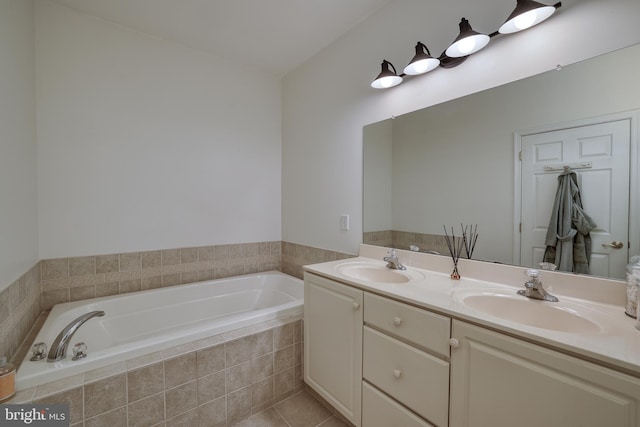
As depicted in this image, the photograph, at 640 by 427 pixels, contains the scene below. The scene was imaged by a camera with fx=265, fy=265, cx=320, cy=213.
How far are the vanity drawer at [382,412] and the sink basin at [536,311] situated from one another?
543 millimetres

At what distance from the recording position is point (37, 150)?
5.83 feet

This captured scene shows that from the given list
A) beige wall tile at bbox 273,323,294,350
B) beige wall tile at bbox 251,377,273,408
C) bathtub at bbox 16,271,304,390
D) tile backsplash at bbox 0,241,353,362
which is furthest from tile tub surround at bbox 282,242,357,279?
beige wall tile at bbox 251,377,273,408

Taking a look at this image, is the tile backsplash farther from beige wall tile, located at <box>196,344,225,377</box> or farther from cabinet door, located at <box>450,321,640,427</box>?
cabinet door, located at <box>450,321,640,427</box>

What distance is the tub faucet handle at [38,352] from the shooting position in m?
1.26

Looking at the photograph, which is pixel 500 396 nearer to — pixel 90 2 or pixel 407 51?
pixel 407 51

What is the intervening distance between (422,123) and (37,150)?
2558mm

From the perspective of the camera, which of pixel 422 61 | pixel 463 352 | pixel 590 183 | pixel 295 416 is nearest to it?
pixel 463 352

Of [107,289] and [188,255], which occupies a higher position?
[188,255]

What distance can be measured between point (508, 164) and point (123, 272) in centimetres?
271

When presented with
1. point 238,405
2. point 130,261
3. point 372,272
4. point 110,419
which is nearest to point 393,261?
point 372,272

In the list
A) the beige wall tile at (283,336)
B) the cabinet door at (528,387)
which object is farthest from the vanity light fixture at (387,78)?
the beige wall tile at (283,336)

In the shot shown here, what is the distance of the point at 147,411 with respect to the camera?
1322mm

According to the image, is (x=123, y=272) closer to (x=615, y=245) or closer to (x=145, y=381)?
(x=145, y=381)

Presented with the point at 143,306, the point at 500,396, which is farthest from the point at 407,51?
the point at 143,306
